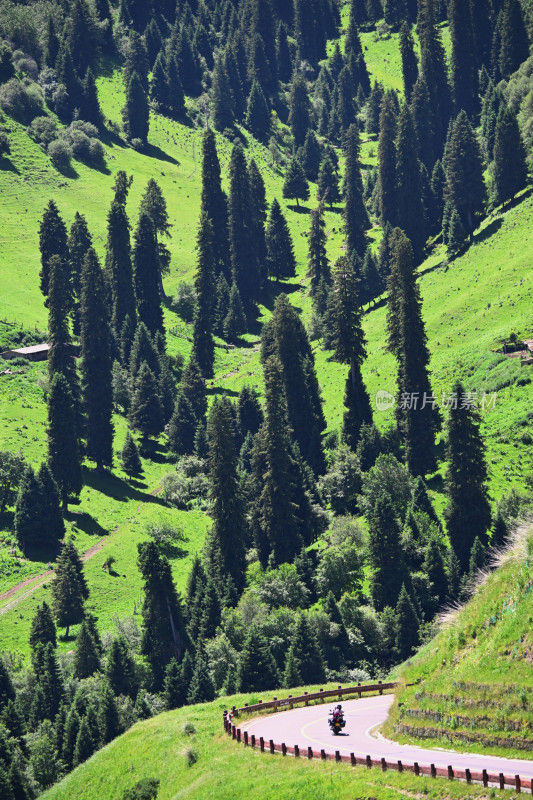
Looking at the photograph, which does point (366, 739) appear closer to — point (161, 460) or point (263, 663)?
point (263, 663)

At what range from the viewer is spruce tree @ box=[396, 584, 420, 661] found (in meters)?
88.1

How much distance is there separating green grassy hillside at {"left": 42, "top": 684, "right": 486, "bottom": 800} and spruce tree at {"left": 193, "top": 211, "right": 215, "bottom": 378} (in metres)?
88.2

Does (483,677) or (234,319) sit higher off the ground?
(234,319)

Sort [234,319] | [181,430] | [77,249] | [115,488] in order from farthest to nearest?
[234,319] → [77,249] → [181,430] → [115,488]

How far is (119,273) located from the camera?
157 metres

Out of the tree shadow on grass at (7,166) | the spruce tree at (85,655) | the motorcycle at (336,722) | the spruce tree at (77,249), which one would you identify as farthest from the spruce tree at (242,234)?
the motorcycle at (336,722)

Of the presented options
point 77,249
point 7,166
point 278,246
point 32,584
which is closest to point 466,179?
point 278,246

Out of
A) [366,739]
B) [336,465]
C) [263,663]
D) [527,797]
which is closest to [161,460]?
[336,465]

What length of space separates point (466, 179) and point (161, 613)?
84838 millimetres

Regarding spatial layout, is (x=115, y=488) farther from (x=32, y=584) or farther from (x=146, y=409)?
(x=32, y=584)

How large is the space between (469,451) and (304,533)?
2094 cm

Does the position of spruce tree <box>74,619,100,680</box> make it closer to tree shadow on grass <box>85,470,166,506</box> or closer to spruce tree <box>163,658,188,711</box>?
spruce tree <box>163,658,188,711</box>

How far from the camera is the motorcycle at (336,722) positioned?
154 feet

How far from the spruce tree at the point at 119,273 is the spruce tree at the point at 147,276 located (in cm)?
252
